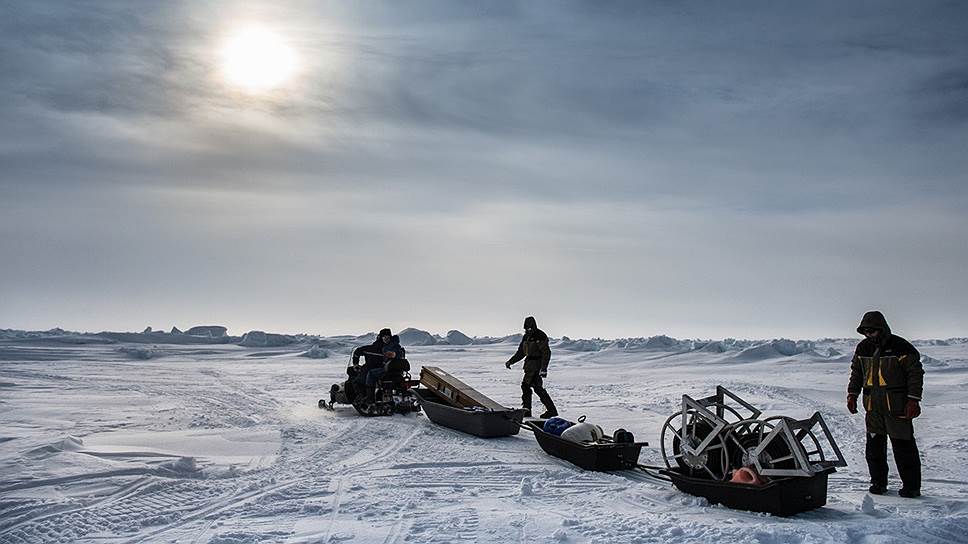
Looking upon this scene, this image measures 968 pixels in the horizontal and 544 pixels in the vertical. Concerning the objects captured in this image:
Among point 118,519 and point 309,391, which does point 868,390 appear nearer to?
point 118,519

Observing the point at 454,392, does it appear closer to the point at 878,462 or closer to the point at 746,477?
the point at 746,477

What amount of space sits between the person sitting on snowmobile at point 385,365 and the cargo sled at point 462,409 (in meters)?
0.66

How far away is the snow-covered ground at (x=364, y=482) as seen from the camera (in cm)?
517

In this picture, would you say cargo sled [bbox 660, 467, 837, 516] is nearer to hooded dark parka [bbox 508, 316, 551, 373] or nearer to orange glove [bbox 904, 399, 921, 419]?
orange glove [bbox 904, 399, 921, 419]

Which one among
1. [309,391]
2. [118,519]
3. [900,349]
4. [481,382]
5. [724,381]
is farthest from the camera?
[481,382]

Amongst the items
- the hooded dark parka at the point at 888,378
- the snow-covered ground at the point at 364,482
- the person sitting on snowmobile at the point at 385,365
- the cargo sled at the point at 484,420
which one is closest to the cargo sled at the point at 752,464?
the snow-covered ground at the point at 364,482

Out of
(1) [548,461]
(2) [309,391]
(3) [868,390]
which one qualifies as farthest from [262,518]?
(2) [309,391]

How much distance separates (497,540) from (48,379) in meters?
18.2

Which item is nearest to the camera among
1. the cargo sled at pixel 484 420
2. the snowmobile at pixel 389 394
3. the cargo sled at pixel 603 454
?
the cargo sled at pixel 603 454

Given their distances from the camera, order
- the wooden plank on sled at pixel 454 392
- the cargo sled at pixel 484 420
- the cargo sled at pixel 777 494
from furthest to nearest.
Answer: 1. the wooden plank on sled at pixel 454 392
2. the cargo sled at pixel 484 420
3. the cargo sled at pixel 777 494

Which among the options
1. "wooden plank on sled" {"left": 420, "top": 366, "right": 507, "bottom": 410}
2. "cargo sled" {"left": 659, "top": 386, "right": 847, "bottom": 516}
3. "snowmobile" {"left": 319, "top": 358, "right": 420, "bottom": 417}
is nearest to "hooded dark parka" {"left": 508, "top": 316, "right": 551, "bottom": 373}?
"wooden plank on sled" {"left": 420, "top": 366, "right": 507, "bottom": 410}

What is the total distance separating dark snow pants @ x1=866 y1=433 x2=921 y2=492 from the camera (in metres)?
6.14

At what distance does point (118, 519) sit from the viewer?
5.55 meters

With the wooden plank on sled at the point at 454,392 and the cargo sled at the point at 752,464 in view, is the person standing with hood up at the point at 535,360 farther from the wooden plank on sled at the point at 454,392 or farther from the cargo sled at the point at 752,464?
Result: the cargo sled at the point at 752,464
